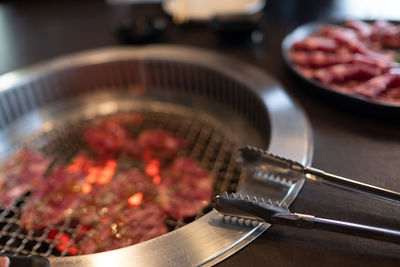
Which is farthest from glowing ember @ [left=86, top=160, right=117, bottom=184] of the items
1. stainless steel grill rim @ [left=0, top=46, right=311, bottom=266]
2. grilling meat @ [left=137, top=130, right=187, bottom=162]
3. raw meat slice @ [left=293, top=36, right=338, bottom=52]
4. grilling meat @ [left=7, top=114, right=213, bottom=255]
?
raw meat slice @ [left=293, top=36, right=338, bottom=52]

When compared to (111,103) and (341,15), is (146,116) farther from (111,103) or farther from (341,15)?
(341,15)

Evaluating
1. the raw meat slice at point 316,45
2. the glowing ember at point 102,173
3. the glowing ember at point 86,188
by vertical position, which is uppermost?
the raw meat slice at point 316,45

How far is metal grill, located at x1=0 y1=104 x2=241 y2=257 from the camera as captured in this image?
1405 mm

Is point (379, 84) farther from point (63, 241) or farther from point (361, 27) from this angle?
point (63, 241)

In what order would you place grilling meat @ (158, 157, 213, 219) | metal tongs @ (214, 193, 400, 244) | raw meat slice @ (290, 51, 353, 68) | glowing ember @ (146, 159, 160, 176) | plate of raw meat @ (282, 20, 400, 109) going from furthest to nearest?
raw meat slice @ (290, 51, 353, 68), glowing ember @ (146, 159, 160, 176), plate of raw meat @ (282, 20, 400, 109), grilling meat @ (158, 157, 213, 219), metal tongs @ (214, 193, 400, 244)

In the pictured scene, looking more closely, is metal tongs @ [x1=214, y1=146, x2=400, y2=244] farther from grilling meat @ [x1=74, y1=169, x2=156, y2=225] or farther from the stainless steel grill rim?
grilling meat @ [x1=74, y1=169, x2=156, y2=225]

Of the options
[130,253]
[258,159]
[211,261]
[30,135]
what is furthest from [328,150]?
[30,135]

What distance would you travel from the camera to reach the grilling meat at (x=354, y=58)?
5.32 ft

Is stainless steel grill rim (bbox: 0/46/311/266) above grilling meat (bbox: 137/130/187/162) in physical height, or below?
above

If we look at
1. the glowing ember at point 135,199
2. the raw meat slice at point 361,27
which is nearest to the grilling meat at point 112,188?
the glowing ember at point 135,199

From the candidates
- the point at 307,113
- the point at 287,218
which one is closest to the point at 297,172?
the point at 287,218

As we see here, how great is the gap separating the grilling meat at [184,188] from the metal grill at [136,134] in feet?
0.10

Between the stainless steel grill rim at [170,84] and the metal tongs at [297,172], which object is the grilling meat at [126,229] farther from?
the metal tongs at [297,172]

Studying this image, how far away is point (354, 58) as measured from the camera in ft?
5.95
